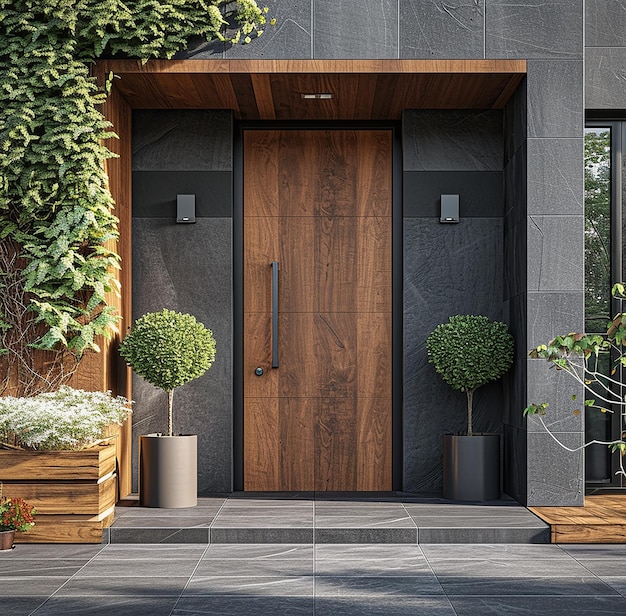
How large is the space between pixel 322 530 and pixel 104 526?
3.93 ft

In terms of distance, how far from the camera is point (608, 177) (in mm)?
6395

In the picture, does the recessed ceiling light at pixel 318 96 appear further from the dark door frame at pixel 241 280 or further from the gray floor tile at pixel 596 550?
the gray floor tile at pixel 596 550

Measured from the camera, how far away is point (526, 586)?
4227 mm

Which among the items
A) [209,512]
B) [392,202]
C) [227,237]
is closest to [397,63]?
[392,202]

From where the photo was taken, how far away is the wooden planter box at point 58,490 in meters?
5.14

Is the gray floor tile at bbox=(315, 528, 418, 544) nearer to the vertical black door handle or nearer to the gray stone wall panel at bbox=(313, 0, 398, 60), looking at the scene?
the vertical black door handle

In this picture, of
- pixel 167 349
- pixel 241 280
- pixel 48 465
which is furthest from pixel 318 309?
pixel 48 465

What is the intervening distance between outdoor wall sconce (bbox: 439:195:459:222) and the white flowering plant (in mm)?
2512

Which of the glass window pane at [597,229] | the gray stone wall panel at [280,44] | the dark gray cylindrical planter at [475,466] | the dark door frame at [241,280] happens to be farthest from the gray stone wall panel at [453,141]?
the dark gray cylindrical planter at [475,466]

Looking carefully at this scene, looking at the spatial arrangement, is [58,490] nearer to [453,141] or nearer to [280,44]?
[280,44]

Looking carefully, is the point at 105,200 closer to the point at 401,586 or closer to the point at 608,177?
the point at 401,586

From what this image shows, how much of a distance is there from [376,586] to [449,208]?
2.97m

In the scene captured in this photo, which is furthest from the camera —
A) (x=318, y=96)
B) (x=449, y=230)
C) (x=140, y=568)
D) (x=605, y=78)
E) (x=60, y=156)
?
(x=449, y=230)

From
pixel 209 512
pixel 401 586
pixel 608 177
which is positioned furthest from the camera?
pixel 608 177
